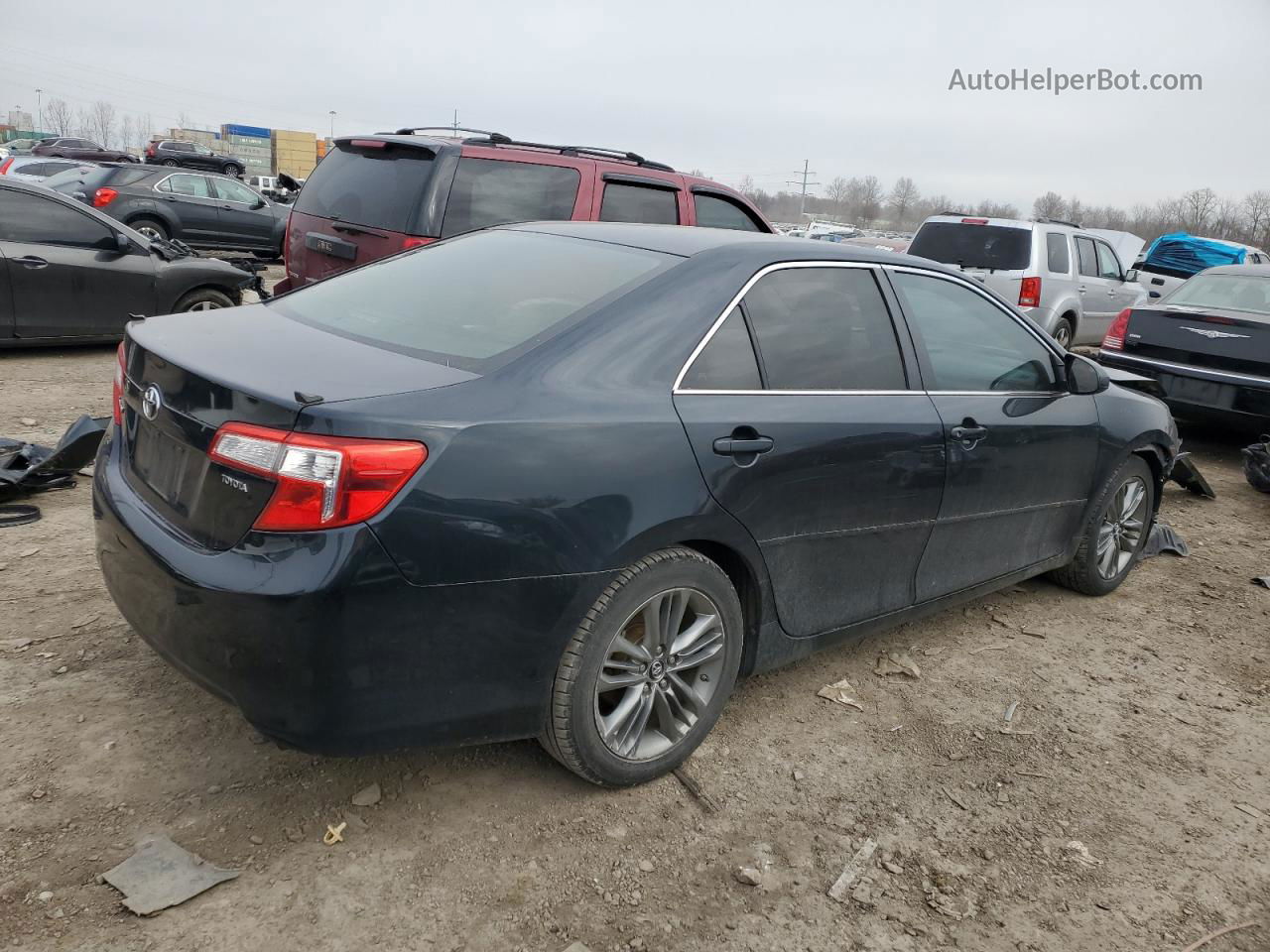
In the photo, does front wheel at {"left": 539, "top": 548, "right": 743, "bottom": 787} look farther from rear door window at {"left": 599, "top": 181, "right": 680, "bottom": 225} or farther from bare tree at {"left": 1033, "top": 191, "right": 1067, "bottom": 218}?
bare tree at {"left": 1033, "top": 191, "right": 1067, "bottom": 218}

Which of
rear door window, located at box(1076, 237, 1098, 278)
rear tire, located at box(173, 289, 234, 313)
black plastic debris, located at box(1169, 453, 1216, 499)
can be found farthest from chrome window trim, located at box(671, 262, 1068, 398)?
rear door window, located at box(1076, 237, 1098, 278)

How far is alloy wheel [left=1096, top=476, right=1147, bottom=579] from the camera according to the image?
471 cm

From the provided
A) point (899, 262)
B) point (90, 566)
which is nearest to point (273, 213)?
point (90, 566)

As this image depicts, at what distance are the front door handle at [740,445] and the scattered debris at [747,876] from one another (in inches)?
44.4

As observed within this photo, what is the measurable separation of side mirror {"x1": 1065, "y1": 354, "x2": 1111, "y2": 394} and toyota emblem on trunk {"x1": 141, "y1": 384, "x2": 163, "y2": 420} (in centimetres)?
349

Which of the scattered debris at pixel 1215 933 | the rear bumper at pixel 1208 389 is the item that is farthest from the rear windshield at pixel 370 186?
the rear bumper at pixel 1208 389

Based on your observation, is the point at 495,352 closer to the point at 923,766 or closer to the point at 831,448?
the point at 831,448

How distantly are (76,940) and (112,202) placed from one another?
49.0ft

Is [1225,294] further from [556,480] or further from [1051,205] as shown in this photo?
[1051,205]

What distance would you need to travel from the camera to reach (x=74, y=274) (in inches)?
316

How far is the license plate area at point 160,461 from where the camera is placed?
2537mm

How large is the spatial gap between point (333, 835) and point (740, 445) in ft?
5.04

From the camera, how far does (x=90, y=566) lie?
4113mm

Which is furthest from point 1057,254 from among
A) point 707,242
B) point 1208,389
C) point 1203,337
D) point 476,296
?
point 476,296
